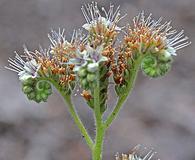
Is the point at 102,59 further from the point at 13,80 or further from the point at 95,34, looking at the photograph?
the point at 13,80

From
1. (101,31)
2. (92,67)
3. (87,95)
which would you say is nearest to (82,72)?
(92,67)

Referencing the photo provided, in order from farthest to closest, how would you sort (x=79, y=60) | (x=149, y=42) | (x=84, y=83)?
(x=149, y=42)
(x=79, y=60)
(x=84, y=83)

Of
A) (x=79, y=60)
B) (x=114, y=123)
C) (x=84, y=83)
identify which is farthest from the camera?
(x=114, y=123)

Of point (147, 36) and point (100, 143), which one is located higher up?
point (147, 36)

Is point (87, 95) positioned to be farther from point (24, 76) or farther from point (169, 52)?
point (169, 52)

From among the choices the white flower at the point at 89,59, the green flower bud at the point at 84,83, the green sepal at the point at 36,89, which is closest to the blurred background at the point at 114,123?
the green sepal at the point at 36,89

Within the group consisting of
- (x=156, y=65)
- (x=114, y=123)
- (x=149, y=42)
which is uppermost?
(x=149, y=42)

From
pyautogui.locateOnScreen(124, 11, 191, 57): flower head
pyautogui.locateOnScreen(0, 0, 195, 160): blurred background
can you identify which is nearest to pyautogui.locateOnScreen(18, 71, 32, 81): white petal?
pyautogui.locateOnScreen(124, 11, 191, 57): flower head

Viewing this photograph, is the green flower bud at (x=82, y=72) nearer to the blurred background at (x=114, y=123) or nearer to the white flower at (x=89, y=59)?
the white flower at (x=89, y=59)

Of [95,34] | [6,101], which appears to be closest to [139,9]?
[6,101]

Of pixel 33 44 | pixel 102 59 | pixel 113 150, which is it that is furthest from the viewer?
pixel 33 44

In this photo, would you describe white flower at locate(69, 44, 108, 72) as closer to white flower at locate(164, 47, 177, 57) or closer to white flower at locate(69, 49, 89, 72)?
white flower at locate(69, 49, 89, 72)
